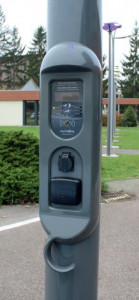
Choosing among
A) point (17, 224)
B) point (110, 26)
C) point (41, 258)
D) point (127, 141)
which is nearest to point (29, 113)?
point (127, 141)

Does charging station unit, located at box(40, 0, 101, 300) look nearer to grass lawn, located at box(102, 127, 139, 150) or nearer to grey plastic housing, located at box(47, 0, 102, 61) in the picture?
grey plastic housing, located at box(47, 0, 102, 61)

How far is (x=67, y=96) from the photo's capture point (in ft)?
6.51

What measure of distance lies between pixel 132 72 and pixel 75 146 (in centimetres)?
7449

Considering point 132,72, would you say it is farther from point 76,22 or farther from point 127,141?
point 76,22

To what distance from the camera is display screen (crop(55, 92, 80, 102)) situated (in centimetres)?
196

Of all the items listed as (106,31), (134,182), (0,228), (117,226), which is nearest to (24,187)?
(0,228)

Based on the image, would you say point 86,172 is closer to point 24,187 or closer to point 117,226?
point 117,226

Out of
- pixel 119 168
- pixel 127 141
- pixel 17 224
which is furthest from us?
pixel 127 141

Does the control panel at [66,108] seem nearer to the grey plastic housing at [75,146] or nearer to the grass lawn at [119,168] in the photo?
the grey plastic housing at [75,146]

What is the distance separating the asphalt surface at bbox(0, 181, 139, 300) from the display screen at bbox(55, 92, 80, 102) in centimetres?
199

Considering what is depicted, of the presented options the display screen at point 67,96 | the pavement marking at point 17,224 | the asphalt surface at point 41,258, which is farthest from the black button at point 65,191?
the pavement marking at point 17,224

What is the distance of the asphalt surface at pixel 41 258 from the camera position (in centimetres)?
330

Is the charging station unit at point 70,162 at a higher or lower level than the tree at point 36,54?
lower

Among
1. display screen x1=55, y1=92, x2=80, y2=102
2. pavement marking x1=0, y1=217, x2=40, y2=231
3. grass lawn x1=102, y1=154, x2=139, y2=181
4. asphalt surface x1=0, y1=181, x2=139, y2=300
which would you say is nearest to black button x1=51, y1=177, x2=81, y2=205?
display screen x1=55, y1=92, x2=80, y2=102
